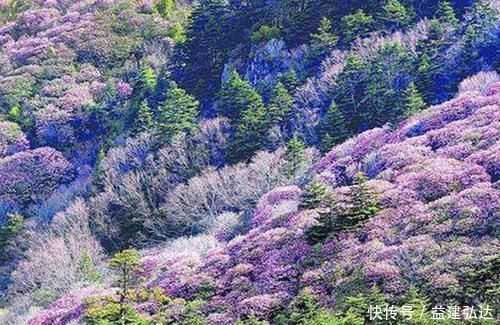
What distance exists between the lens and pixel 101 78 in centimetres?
6994

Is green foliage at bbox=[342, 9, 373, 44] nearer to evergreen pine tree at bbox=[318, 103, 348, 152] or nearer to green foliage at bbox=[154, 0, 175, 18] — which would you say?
evergreen pine tree at bbox=[318, 103, 348, 152]

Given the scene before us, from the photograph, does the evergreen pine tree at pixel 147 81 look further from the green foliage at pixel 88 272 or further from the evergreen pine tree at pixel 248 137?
the green foliage at pixel 88 272

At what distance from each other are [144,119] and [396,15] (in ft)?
62.5

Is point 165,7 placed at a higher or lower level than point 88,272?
higher

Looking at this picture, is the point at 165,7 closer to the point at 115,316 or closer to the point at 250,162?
the point at 250,162

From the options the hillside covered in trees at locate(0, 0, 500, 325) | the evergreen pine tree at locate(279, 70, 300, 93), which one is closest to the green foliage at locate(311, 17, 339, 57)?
the hillside covered in trees at locate(0, 0, 500, 325)

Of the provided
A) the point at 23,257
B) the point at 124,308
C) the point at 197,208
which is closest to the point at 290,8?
the point at 197,208

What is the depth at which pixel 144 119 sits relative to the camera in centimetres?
5200

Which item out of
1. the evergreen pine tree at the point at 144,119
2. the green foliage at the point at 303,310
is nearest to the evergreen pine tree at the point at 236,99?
the evergreen pine tree at the point at 144,119

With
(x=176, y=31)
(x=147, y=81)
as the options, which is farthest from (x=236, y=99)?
(x=176, y=31)

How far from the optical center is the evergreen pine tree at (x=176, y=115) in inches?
1875

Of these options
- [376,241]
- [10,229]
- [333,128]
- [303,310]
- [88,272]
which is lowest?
[10,229]

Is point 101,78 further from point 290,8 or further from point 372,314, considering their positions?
point 372,314

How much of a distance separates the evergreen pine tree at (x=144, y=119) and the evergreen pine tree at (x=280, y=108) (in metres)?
10.3
